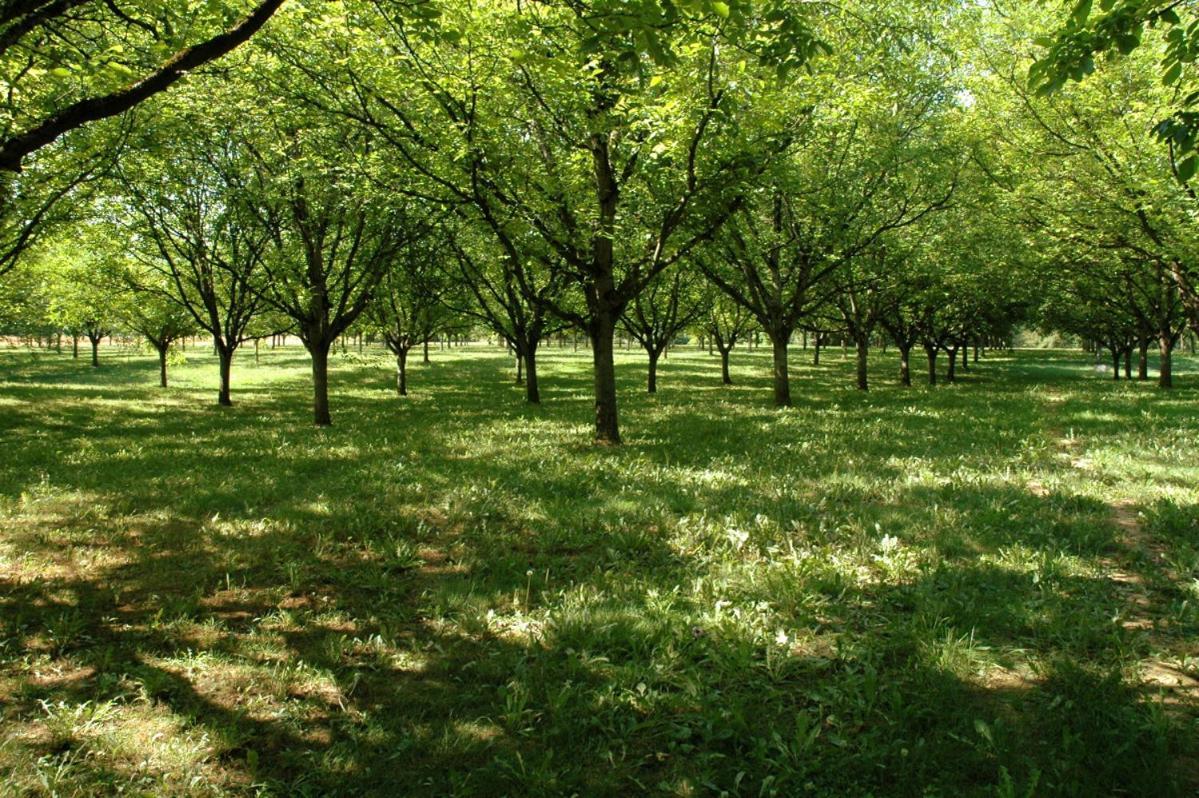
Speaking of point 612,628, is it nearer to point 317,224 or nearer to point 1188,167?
point 1188,167

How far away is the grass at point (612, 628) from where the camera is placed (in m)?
3.32

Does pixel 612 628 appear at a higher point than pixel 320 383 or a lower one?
lower

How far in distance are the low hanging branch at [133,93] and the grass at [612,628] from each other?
3974 millimetres

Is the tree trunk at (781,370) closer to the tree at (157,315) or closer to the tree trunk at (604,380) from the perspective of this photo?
the tree trunk at (604,380)

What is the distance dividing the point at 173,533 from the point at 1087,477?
1229cm

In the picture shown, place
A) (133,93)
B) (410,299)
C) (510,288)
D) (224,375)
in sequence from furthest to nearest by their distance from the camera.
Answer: (410,299) → (224,375) → (510,288) → (133,93)

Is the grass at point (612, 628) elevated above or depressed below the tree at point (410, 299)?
below

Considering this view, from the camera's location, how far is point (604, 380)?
13672 mm

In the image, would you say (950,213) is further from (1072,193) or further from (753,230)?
(753,230)

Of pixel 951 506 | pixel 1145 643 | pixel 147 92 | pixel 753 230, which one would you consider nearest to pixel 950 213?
pixel 753 230

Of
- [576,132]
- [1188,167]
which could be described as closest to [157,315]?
[576,132]

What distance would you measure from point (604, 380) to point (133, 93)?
9.59 m

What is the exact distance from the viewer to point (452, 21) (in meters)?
10.9

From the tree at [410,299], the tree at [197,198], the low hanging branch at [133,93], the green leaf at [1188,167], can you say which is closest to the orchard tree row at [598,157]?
the low hanging branch at [133,93]
